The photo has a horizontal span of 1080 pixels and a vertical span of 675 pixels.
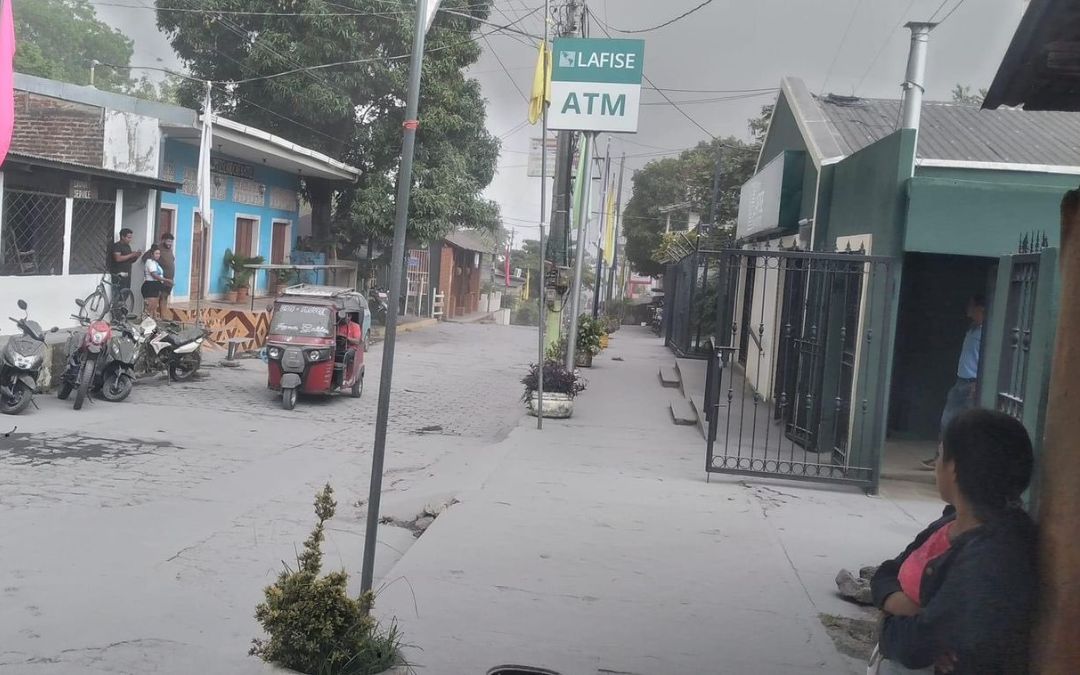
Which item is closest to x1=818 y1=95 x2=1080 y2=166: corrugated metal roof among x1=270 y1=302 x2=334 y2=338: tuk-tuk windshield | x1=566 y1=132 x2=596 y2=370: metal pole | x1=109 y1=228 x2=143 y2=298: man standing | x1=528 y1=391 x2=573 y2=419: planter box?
x1=566 y1=132 x2=596 y2=370: metal pole

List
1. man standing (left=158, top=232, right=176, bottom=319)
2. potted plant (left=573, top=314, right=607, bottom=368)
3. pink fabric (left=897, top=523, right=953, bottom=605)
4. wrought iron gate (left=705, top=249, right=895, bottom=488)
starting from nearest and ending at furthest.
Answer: pink fabric (left=897, top=523, right=953, bottom=605) < wrought iron gate (left=705, top=249, right=895, bottom=488) < man standing (left=158, top=232, right=176, bottom=319) < potted plant (left=573, top=314, right=607, bottom=368)

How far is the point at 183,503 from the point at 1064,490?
6.97m

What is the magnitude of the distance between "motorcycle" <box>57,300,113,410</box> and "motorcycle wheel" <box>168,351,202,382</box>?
100.0 inches

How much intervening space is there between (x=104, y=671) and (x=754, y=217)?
14.0 m

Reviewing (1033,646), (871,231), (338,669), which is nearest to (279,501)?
(338,669)

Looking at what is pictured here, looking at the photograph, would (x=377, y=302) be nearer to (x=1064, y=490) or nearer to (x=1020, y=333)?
(x=1020, y=333)

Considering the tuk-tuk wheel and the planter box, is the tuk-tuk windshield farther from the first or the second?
the planter box

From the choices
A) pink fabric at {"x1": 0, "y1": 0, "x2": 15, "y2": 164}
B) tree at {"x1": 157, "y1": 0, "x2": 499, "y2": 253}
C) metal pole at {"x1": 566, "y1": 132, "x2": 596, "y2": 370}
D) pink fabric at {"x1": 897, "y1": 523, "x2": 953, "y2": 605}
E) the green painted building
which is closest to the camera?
pink fabric at {"x1": 897, "y1": 523, "x2": 953, "y2": 605}

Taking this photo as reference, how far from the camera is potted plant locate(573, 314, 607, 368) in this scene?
20.5 meters

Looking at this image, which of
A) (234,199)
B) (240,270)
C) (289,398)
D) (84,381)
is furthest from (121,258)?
(234,199)

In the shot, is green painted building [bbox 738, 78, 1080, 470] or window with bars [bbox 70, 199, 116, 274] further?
window with bars [bbox 70, 199, 116, 274]

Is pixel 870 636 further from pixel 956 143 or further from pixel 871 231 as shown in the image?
pixel 956 143

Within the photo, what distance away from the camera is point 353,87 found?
25.0 metres

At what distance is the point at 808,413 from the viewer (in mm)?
10227
